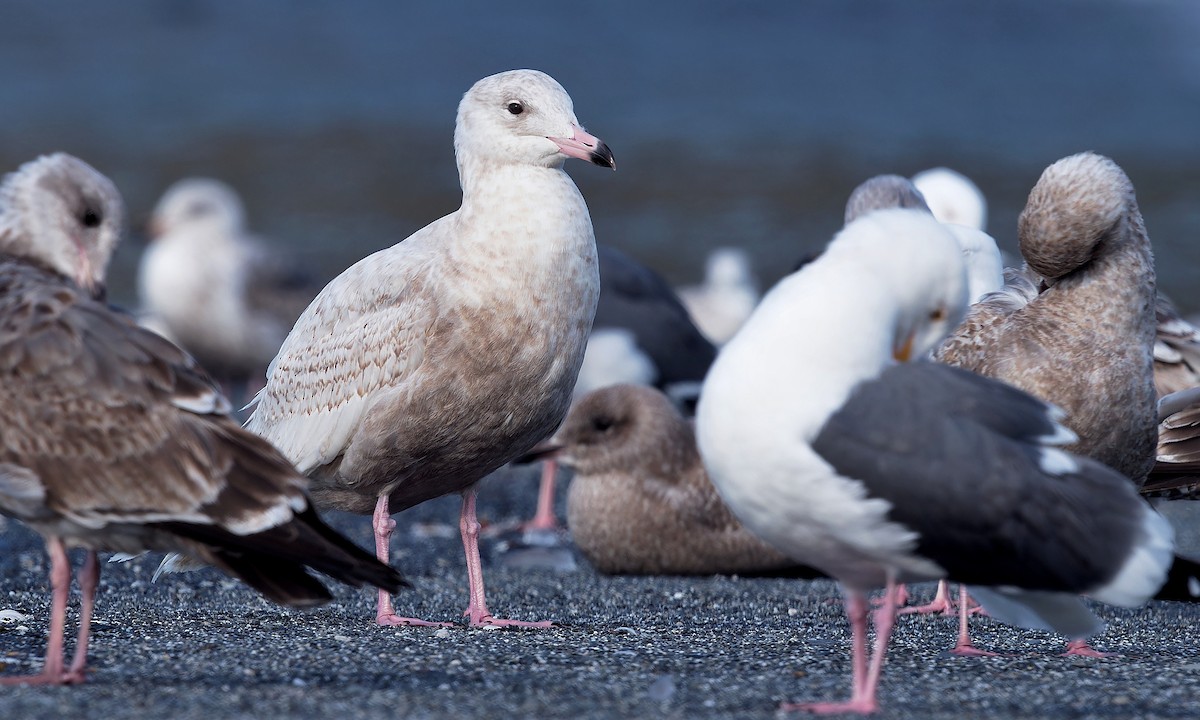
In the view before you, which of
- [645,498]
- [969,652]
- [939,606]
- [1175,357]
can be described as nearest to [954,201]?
[1175,357]

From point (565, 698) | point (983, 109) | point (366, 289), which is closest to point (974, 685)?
point (565, 698)

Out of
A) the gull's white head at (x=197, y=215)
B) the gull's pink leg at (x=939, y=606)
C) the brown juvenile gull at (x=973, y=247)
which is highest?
the gull's white head at (x=197, y=215)

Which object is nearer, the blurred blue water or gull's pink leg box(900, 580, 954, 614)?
gull's pink leg box(900, 580, 954, 614)

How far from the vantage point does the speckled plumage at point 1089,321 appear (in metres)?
5.63

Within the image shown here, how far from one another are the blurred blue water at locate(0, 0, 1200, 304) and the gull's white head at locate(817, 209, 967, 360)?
17027 millimetres

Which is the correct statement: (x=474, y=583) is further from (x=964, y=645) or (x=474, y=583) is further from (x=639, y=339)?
(x=639, y=339)

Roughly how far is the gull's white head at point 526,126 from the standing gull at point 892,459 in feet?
6.21

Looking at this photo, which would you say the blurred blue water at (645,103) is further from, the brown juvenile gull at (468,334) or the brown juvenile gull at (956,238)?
the brown juvenile gull at (468,334)

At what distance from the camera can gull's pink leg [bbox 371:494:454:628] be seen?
19.1 feet

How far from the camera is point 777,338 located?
418 centimetres

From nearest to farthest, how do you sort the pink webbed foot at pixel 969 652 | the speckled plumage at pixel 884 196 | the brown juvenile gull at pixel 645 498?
the pink webbed foot at pixel 969 652
the speckled plumage at pixel 884 196
the brown juvenile gull at pixel 645 498

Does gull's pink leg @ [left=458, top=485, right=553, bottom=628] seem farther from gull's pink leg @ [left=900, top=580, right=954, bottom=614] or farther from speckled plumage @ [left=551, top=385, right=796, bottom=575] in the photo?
gull's pink leg @ [left=900, top=580, right=954, bottom=614]

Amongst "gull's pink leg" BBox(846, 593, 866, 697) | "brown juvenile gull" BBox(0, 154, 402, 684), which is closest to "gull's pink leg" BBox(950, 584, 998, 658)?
"gull's pink leg" BBox(846, 593, 866, 697)

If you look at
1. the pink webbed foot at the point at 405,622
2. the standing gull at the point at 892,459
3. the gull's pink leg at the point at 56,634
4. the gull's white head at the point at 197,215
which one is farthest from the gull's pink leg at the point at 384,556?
the gull's white head at the point at 197,215
